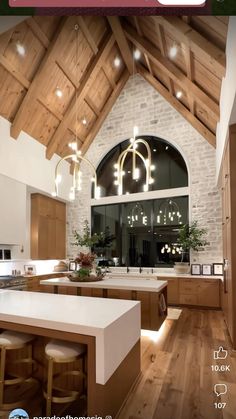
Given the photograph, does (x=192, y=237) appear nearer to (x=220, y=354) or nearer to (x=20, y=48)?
(x=220, y=354)

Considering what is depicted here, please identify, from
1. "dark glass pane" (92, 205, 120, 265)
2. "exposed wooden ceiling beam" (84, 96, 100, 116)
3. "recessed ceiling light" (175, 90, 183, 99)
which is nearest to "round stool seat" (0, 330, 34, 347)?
"dark glass pane" (92, 205, 120, 265)

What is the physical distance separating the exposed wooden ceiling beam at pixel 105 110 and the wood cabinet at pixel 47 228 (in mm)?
1846

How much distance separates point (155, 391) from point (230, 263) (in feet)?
5.70

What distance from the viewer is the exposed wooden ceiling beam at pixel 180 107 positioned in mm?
5703

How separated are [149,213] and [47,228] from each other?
2.60 metres

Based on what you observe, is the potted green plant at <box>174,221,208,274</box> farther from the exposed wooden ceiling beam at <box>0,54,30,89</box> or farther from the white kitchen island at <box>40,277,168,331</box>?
the exposed wooden ceiling beam at <box>0,54,30,89</box>

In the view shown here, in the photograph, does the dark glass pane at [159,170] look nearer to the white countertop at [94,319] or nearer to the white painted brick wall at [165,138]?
the white painted brick wall at [165,138]

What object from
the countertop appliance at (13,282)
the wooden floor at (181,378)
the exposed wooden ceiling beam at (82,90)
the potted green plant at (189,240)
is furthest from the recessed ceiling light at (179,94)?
the countertop appliance at (13,282)

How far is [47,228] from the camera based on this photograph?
6.40m

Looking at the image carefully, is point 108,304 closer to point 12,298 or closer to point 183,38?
point 12,298

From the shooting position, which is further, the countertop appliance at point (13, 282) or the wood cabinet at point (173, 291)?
the wood cabinet at point (173, 291)

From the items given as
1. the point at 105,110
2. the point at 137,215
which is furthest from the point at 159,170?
the point at 105,110

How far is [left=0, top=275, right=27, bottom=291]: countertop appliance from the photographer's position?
439 cm

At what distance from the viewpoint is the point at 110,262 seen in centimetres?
668
